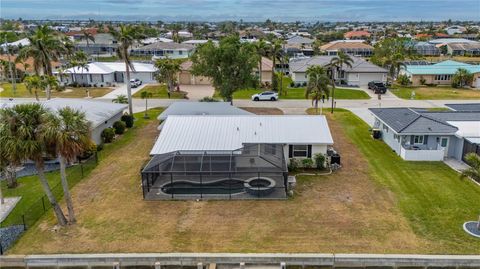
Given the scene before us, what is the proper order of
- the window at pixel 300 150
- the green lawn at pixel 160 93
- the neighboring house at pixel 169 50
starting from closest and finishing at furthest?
the window at pixel 300 150 → the green lawn at pixel 160 93 → the neighboring house at pixel 169 50

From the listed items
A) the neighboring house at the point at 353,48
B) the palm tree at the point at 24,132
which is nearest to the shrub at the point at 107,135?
the palm tree at the point at 24,132

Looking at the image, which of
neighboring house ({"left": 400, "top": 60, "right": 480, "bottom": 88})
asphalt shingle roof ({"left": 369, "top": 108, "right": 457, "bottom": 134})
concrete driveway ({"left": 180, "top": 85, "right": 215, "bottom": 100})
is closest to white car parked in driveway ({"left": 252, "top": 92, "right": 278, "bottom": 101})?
concrete driveway ({"left": 180, "top": 85, "right": 215, "bottom": 100})

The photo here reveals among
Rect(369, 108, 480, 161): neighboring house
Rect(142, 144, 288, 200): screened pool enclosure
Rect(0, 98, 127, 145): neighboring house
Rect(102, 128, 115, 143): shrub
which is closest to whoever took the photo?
Rect(142, 144, 288, 200): screened pool enclosure

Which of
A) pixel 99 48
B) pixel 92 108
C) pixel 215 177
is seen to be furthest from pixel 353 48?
pixel 215 177

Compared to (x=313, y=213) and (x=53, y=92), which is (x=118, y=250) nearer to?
(x=313, y=213)

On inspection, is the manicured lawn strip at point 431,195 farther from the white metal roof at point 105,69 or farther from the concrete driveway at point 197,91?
the white metal roof at point 105,69

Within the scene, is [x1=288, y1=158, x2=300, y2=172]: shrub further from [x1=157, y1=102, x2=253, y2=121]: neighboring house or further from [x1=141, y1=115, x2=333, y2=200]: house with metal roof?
[x1=157, y1=102, x2=253, y2=121]: neighboring house

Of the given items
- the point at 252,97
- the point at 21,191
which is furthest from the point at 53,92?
the point at 21,191
